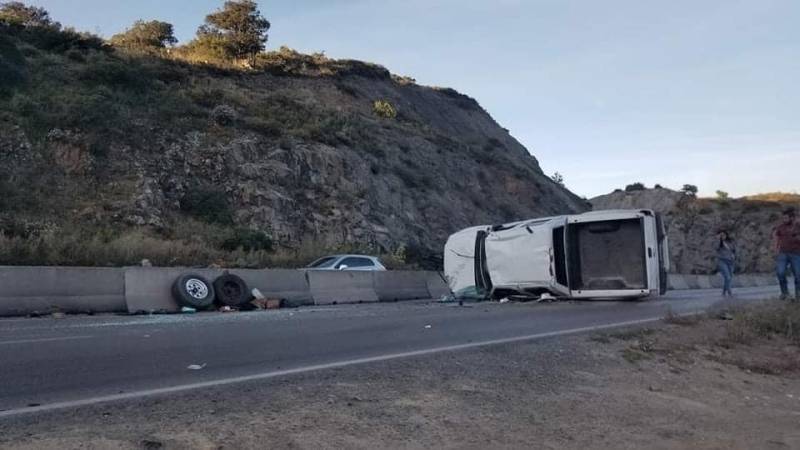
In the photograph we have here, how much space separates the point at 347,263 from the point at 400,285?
169 centimetres

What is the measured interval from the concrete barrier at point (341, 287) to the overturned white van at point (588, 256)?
13.1 ft

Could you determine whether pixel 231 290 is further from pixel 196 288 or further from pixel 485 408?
pixel 485 408

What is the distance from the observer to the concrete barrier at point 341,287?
65.7ft

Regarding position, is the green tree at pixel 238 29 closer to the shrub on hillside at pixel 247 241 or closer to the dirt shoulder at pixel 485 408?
the shrub on hillside at pixel 247 241

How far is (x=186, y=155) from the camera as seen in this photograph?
31.9m

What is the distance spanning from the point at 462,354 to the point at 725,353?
11.9ft

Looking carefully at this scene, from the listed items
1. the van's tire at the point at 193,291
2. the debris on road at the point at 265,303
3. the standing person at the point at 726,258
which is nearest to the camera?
the van's tire at the point at 193,291

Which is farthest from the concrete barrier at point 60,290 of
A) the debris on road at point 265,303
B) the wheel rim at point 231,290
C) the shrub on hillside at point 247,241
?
the shrub on hillside at point 247,241

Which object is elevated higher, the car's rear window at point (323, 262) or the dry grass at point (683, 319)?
the car's rear window at point (323, 262)

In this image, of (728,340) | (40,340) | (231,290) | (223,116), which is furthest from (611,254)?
(223,116)

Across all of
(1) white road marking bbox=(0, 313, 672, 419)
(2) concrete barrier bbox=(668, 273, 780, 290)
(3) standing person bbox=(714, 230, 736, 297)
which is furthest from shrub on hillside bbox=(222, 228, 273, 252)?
(1) white road marking bbox=(0, 313, 672, 419)

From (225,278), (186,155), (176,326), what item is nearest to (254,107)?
(186,155)

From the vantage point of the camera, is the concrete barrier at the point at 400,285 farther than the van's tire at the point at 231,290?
Yes

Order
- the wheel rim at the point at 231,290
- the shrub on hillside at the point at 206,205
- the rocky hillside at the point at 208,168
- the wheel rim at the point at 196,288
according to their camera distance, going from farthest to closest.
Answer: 1. the shrub on hillside at the point at 206,205
2. the rocky hillside at the point at 208,168
3. the wheel rim at the point at 231,290
4. the wheel rim at the point at 196,288
